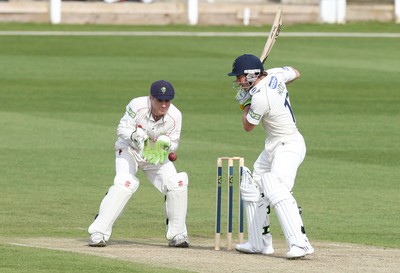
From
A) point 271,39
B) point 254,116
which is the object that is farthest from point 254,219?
point 271,39

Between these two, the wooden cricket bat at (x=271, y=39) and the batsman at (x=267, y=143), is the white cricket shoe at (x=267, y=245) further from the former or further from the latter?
the wooden cricket bat at (x=271, y=39)

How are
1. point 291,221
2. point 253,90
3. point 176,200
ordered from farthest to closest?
point 176,200 → point 253,90 → point 291,221

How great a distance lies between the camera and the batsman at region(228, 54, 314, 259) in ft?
35.9

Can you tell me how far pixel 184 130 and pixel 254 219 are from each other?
28.5 feet

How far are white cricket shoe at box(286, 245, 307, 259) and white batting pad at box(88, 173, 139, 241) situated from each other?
1.71 metres

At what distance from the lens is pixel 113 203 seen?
11406mm

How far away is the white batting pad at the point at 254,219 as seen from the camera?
11117mm

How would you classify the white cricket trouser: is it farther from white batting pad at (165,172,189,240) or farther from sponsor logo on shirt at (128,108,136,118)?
sponsor logo on shirt at (128,108,136,118)

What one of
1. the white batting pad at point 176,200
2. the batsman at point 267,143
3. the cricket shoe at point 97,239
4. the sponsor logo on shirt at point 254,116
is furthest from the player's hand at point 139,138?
the sponsor logo on shirt at point 254,116

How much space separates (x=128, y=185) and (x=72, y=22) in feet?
83.0

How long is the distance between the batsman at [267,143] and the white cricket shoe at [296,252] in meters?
0.44

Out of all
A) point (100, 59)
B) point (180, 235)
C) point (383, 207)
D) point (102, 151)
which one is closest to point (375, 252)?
point (180, 235)

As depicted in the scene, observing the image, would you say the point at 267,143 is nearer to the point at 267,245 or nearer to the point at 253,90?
the point at 253,90

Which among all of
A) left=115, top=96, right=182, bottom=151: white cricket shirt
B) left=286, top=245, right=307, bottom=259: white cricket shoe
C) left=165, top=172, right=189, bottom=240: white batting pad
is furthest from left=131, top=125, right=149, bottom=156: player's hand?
left=286, top=245, right=307, bottom=259: white cricket shoe
